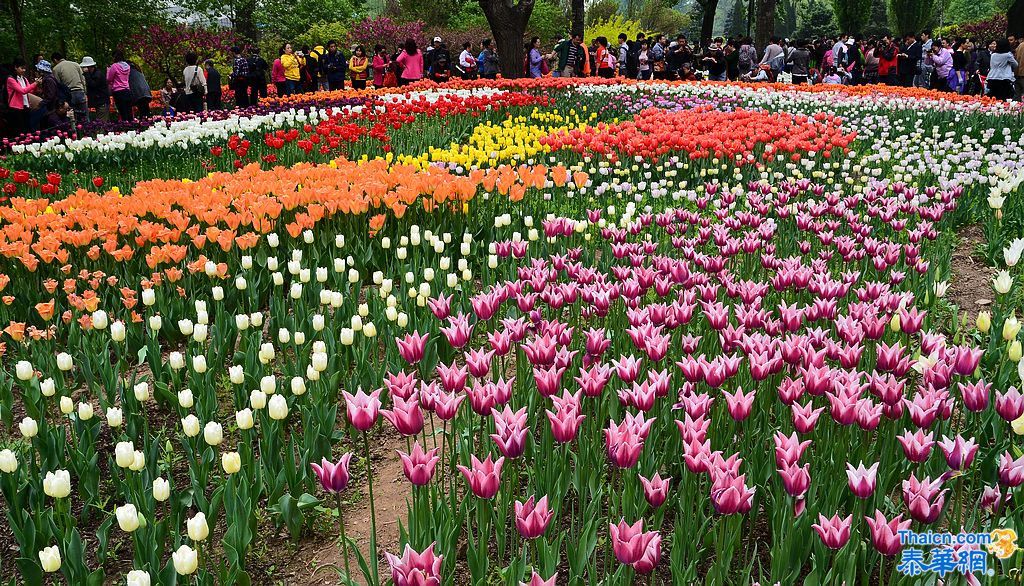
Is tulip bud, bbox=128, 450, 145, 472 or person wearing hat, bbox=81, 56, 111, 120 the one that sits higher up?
person wearing hat, bbox=81, 56, 111, 120

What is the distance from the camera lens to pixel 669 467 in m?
2.89

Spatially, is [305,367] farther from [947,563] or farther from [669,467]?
[947,563]

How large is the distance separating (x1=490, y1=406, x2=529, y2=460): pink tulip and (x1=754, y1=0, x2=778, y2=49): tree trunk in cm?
2606

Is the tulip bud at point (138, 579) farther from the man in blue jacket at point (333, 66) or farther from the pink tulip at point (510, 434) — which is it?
the man in blue jacket at point (333, 66)

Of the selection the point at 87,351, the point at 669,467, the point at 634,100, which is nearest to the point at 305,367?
the point at 87,351

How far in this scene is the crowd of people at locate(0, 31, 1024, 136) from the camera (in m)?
14.8

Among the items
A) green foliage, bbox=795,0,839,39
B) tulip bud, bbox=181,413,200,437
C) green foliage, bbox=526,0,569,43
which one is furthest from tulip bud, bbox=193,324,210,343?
green foliage, bbox=795,0,839,39

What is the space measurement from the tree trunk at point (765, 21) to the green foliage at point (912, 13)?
110ft

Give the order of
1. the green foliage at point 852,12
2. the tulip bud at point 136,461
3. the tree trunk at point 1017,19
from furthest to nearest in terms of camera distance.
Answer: the green foliage at point 852,12, the tree trunk at point 1017,19, the tulip bud at point 136,461

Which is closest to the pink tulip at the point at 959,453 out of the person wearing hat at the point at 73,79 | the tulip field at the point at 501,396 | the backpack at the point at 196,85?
the tulip field at the point at 501,396

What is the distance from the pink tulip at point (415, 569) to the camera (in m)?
1.65

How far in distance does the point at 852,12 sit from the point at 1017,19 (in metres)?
31.5

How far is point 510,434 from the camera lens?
2.18m

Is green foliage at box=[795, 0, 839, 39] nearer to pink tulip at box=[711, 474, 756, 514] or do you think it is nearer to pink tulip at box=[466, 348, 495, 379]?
pink tulip at box=[466, 348, 495, 379]
